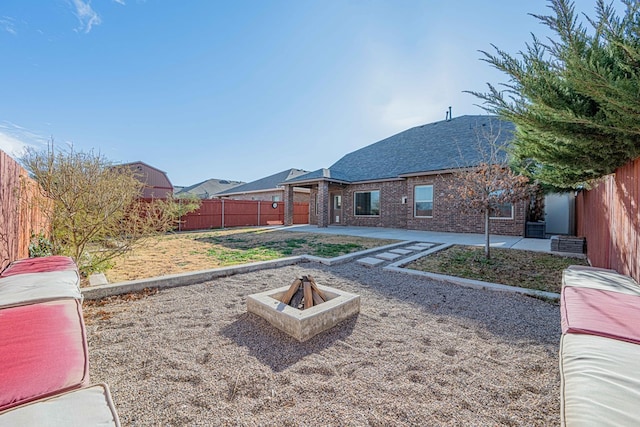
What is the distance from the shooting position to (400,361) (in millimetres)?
2395

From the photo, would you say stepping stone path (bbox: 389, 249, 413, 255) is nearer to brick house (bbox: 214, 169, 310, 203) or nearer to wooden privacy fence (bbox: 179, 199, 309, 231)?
wooden privacy fence (bbox: 179, 199, 309, 231)

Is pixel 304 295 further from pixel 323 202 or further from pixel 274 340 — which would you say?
pixel 323 202

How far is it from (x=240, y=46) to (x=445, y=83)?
647 centimetres

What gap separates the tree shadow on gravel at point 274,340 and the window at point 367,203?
12.7m

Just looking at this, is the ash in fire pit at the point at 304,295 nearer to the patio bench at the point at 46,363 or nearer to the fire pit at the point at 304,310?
the fire pit at the point at 304,310

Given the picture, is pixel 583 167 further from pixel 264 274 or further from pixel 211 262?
pixel 211 262

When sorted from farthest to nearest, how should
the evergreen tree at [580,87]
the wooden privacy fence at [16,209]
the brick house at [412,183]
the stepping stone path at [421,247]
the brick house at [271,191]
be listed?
the brick house at [271,191]
the brick house at [412,183]
the stepping stone path at [421,247]
the wooden privacy fence at [16,209]
the evergreen tree at [580,87]

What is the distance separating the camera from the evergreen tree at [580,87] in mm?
2309

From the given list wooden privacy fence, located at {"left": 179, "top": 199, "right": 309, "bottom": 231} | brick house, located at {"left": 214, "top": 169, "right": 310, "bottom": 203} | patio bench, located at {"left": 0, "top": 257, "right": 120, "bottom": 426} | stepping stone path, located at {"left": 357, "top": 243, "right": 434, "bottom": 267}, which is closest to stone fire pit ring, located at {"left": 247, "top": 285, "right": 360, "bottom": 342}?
patio bench, located at {"left": 0, "top": 257, "right": 120, "bottom": 426}

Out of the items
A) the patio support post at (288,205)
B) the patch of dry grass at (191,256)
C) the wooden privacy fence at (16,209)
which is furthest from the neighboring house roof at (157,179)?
the wooden privacy fence at (16,209)

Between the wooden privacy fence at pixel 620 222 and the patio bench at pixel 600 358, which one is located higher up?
the wooden privacy fence at pixel 620 222

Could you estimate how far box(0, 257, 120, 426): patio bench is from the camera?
0.97 metres

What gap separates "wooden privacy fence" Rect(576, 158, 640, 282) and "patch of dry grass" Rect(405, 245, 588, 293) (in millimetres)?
821

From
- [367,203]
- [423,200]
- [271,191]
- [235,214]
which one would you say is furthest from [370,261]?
[271,191]
